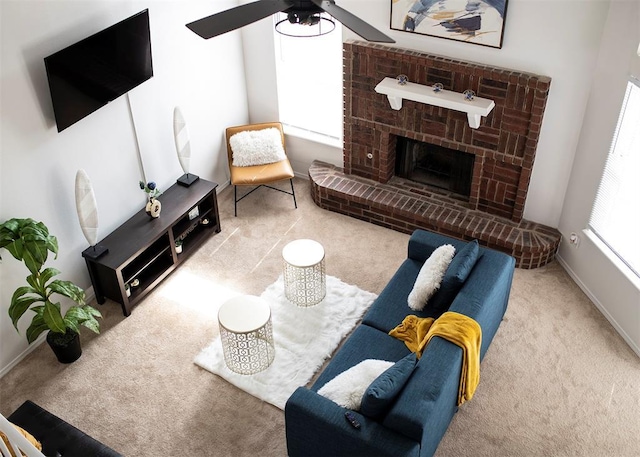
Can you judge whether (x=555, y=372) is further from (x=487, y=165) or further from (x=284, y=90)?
(x=284, y=90)

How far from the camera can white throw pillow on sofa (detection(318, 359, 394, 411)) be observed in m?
3.60

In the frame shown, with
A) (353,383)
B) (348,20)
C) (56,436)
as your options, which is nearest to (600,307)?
(353,383)

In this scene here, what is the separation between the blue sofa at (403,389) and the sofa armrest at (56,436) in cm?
111

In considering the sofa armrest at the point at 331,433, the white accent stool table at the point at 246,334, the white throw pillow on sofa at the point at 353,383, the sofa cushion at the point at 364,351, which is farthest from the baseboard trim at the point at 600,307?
the white accent stool table at the point at 246,334

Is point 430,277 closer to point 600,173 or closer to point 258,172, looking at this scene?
point 600,173

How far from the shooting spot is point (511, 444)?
13.5 ft

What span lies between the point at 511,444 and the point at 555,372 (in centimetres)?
73

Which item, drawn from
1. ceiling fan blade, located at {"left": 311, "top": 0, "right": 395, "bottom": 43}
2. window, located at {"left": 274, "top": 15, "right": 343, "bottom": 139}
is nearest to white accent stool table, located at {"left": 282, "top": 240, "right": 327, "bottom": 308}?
window, located at {"left": 274, "top": 15, "right": 343, "bottom": 139}

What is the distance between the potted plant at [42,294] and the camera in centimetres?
416

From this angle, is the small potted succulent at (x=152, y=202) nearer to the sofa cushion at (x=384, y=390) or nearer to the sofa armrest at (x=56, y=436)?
the sofa armrest at (x=56, y=436)

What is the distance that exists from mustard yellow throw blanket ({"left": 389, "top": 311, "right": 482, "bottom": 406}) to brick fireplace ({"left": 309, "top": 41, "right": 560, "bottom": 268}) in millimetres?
1630

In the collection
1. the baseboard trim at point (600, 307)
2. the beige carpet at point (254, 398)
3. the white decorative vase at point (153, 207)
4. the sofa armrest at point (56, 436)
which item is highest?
the white decorative vase at point (153, 207)

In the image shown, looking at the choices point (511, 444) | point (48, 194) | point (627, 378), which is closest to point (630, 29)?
point (627, 378)

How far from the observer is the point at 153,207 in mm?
5273
